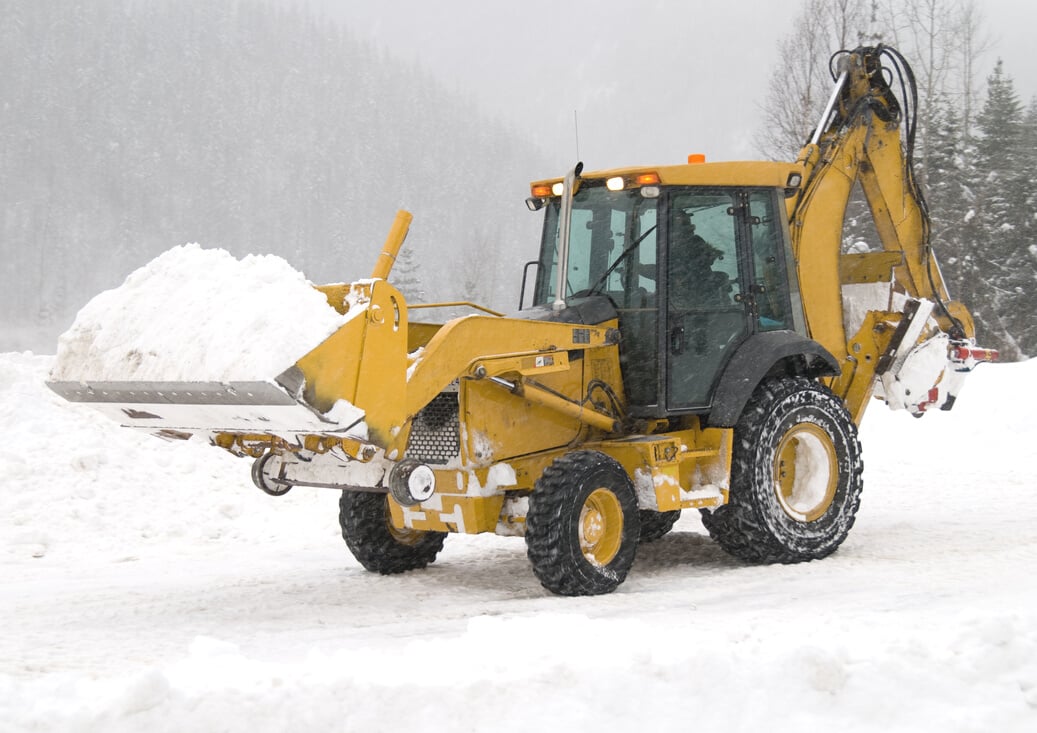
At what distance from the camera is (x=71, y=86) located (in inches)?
3191

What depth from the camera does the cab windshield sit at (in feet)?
23.6

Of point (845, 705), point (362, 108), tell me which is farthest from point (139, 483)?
point (362, 108)

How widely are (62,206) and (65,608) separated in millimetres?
76888

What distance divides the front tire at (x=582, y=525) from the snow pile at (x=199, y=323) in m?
1.65

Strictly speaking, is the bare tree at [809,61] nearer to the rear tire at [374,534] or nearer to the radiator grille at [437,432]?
the rear tire at [374,534]

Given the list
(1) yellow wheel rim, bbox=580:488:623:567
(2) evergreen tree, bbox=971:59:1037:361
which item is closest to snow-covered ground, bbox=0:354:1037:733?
(1) yellow wheel rim, bbox=580:488:623:567

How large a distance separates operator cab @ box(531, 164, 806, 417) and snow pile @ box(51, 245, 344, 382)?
7.10 feet

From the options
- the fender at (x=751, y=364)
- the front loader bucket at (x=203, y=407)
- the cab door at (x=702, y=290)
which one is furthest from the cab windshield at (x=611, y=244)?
the front loader bucket at (x=203, y=407)

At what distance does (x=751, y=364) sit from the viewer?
23.3ft

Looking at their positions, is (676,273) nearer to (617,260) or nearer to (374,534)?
(617,260)

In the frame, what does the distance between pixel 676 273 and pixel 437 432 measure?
6.28 feet

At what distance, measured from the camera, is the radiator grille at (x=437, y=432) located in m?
6.53

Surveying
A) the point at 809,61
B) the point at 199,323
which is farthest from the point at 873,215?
the point at 809,61

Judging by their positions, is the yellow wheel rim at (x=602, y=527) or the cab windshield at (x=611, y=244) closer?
the yellow wheel rim at (x=602, y=527)
